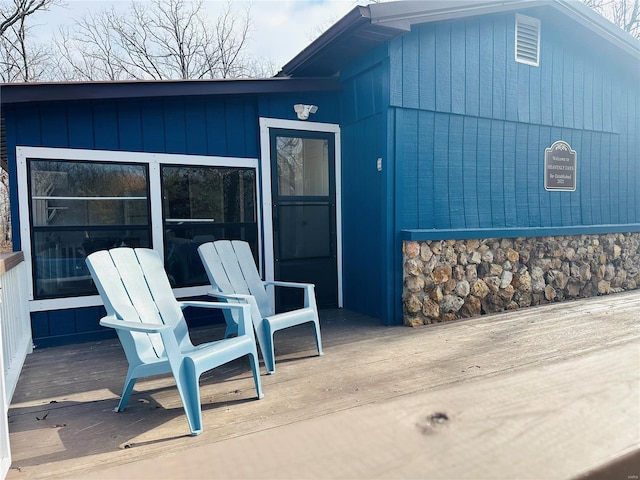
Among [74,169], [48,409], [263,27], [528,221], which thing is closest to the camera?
[48,409]

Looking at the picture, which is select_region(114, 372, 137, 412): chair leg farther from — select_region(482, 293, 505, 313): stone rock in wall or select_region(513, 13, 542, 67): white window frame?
select_region(513, 13, 542, 67): white window frame

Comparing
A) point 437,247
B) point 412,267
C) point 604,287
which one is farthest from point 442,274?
point 604,287

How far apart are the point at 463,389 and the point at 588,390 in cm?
20

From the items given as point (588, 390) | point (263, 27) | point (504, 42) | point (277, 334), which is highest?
point (263, 27)

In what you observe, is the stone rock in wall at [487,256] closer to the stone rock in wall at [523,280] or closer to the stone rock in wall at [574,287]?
the stone rock in wall at [523,280]

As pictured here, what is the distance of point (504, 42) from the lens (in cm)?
456

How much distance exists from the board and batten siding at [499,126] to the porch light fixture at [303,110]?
1.02 m

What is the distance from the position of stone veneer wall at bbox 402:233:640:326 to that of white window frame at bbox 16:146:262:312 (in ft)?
6.95

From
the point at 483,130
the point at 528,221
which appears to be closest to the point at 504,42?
the point at 483,130

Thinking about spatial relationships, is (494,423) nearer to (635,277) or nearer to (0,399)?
(0,399)

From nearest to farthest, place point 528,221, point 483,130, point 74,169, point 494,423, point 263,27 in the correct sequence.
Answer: point 494,423, point 74,169, point 483,130, point 528,221, point 263,27

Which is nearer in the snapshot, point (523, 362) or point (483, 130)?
point (523, 362)

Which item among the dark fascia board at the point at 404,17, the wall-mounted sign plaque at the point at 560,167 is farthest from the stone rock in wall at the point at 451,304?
the dark fascia board at the point at 404,17

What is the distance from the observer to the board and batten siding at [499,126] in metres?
4.08
